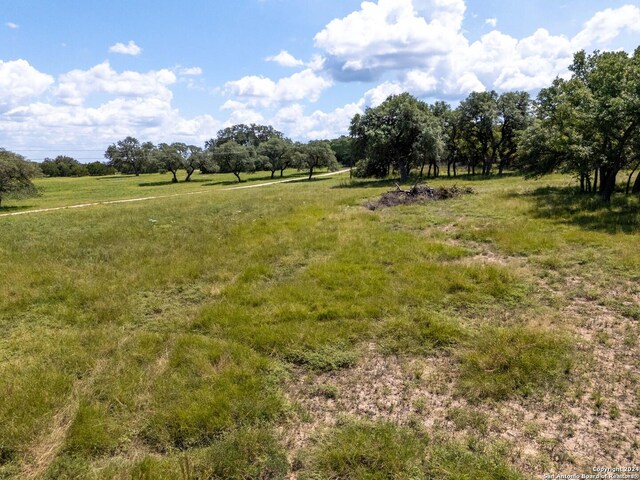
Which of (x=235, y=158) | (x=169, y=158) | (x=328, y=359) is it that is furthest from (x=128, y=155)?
(x=328, y=359)

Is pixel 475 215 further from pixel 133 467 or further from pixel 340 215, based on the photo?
pixel 133 467

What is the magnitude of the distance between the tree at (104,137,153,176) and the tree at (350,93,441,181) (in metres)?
80.2

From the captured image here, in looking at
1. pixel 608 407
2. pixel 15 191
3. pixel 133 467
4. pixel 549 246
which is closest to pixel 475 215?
pixel 549 246

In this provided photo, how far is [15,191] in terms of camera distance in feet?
119

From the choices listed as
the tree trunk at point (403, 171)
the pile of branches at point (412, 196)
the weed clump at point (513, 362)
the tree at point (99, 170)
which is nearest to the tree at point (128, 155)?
the tree at point (99, 170)

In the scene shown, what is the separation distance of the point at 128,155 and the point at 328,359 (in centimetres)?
11836

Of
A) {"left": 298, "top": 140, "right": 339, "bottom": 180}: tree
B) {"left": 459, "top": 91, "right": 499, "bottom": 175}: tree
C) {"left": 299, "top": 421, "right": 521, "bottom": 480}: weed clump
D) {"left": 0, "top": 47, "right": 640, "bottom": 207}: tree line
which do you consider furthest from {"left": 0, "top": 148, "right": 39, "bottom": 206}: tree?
{"left": 459, "top": 91, "right": 499, "bottom": 175}: tree

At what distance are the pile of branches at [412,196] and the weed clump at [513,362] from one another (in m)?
16.4

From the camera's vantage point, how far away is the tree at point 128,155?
351 ft

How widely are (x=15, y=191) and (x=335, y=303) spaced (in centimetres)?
3971

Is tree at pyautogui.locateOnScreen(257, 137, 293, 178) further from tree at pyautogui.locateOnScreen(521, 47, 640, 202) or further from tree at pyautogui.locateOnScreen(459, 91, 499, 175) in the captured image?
tree at pyautogui.locateOnScreen(521, 47, 640, 202)

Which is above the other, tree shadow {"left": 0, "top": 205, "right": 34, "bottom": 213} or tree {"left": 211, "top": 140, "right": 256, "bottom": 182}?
tree {"left": 211, "top": 140, "right": 256, "bottom": 182}

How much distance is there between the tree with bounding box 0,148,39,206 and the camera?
1403 inches

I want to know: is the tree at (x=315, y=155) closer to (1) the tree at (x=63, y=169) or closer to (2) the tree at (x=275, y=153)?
(2) the tree at (x=275, y=153)
